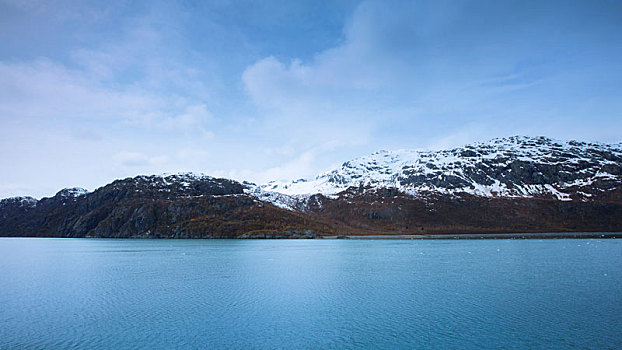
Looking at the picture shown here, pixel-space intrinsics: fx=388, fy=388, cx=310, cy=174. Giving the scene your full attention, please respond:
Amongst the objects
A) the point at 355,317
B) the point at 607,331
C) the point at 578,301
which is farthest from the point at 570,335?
the point at 355,317

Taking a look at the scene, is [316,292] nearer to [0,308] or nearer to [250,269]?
[250,269]

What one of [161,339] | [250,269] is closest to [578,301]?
[161,339]

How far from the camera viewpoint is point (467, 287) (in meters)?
45.3

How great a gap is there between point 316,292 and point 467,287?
17663 millimetres

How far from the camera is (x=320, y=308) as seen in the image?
36.8m

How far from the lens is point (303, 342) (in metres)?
26.8

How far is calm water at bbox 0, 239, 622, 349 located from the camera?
27.0 meters

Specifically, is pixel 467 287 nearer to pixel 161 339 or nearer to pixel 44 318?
pixel 161 339

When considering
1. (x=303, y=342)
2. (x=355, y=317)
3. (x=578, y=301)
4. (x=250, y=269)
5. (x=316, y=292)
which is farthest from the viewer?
(x=250, y=269)

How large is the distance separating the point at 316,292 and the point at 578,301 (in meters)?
26.0

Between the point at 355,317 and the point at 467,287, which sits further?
the point at 467,287

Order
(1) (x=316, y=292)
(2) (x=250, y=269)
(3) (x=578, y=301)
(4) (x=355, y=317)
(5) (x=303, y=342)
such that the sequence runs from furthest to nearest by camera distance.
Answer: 1. (2) (x=250, y=269)
2. (1) (x=316, y=292)
3. (3) (x=578, y=301)
4. (4) (x=355, y=317)
5. (5) (x=303, y=342)

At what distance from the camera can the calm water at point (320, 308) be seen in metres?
27.0

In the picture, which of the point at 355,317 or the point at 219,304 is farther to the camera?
the point at 219,304
